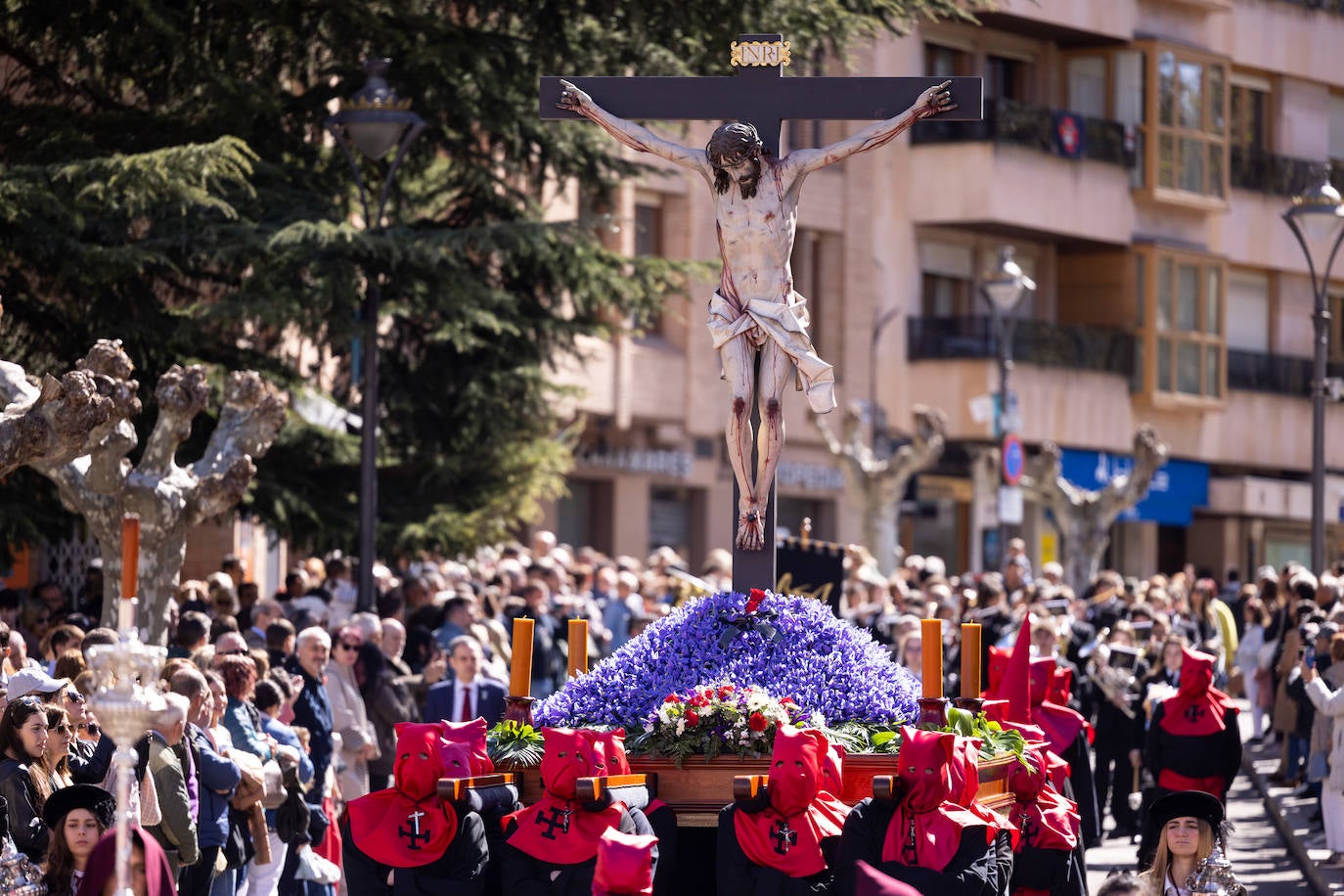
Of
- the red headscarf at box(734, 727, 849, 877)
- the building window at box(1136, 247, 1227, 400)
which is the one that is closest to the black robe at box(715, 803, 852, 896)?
the red headscarf at box(734, 727, 849, 877)

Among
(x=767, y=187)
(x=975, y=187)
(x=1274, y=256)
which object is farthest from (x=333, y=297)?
(x=1274, y=256)

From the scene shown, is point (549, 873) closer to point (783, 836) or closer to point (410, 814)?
point (410, 814)

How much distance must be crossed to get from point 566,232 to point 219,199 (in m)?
2.94

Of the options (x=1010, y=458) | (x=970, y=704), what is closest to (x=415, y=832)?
(x=970, y=704)

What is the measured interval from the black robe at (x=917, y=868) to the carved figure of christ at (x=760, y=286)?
2.46m

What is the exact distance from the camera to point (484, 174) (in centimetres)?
2153

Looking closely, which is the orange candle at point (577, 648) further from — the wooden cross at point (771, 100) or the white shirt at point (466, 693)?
the white shirt at point (466, 693)

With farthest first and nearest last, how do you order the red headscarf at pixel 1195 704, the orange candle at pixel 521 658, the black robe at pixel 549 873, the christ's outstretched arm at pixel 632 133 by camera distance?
1. the red headscarf at pixel 1195 704
2. the christ's outstretched arm at pixel 632 133
3. the orange candle at pixel 521 658
4. the black robe at pixel 549 873

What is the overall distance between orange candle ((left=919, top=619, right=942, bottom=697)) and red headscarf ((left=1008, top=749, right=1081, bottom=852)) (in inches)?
33.9

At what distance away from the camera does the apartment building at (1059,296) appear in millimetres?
39562

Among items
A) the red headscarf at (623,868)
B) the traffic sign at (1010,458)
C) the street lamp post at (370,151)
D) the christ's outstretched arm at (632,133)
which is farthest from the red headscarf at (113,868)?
the traffic sign at (1010,458)

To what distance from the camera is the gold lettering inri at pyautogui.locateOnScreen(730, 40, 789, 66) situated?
1215cm

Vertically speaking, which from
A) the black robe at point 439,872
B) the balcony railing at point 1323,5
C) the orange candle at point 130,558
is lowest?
the black robe at point 439,872

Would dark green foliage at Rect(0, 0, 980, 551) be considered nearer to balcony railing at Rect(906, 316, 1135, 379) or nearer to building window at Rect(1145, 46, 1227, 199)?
balcony railing at Rect(906, 316, 1135, 379)
